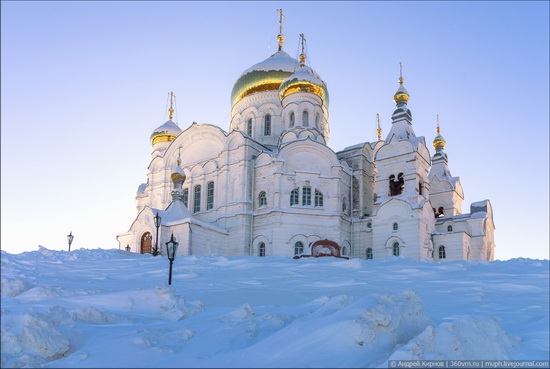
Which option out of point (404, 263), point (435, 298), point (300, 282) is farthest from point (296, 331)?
point (404, 263)

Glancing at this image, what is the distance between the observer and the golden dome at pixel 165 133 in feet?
136

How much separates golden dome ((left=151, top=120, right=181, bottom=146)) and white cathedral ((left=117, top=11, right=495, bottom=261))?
195 inches

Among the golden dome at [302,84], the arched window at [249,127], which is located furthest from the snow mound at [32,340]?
the arched window at [249,127]

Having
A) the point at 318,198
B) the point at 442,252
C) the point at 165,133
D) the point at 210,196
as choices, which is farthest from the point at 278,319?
the point at 165,133

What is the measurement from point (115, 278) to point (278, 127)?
25.2 metres

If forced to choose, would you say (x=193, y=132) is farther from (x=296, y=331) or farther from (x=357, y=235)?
(x=296, y=331)

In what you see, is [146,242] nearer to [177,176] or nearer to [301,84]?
[177,176]

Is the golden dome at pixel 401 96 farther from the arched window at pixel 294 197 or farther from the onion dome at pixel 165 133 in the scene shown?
the onion dome at pixel 165 133

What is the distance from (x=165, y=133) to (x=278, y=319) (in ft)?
113

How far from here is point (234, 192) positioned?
3186 centimetres

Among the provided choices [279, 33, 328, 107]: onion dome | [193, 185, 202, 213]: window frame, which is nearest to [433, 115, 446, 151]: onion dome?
[279, 33, 328, 107]: onion dome

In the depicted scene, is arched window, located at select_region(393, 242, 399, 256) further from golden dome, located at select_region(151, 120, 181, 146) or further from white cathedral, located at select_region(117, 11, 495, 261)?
golden dome, located at select_region(151, 120, 181, 146)

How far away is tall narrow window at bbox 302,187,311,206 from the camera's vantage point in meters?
30.6

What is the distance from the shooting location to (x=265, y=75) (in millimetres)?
39188
